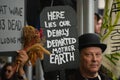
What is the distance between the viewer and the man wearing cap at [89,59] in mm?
3756

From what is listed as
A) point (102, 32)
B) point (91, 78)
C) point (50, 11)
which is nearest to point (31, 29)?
point (50, 11)

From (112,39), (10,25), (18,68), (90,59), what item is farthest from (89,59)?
(112,39)

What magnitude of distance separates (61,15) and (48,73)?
0.62 metres

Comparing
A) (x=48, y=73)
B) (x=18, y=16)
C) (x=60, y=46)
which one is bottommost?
Answer: (x=48, y=73)

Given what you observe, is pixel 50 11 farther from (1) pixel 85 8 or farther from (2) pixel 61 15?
(1) pixel 85 8

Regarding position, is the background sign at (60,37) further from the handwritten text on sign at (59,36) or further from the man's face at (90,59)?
the man's face at (90,59)

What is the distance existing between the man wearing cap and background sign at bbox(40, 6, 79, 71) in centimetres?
43

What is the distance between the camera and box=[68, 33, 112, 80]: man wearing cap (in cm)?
376

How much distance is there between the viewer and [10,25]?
3893 millimetres

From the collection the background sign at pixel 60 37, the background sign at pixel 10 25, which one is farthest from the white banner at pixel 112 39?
the background sign at pixel 10 25

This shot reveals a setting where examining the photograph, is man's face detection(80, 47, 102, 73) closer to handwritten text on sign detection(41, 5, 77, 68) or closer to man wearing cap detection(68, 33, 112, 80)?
man wearing cap detection(68, 33, 112, 80)

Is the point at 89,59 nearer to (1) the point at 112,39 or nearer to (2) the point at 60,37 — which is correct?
(2) the point at 60,37

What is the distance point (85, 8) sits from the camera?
16.7 ft

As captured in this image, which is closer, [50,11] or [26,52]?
[26,52]
